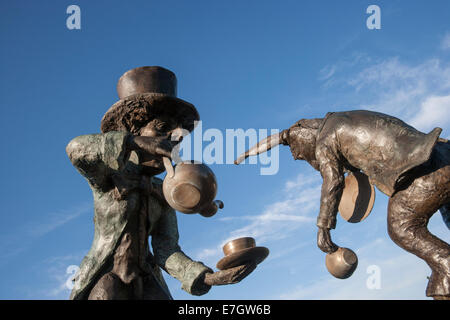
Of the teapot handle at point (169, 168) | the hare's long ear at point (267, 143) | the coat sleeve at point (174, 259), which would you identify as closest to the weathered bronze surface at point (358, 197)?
the hare's long ear at point (267, 143)

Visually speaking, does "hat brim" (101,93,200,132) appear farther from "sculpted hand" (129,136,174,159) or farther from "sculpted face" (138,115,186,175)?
"sculpted hand" (129,136,174,159)

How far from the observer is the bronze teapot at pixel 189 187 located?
425 cm

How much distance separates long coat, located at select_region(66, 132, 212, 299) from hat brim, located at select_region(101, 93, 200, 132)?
357 mm

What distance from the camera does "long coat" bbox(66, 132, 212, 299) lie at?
15.0 feet

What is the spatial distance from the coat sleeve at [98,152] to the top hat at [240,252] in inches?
45.9

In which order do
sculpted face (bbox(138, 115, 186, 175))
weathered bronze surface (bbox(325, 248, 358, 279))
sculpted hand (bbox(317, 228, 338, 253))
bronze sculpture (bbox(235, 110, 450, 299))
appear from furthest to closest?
sculpted face (bbox(138, 115, 186, 175)) → sculpted hand (bbox(317, 228, 338, 253)) → weathered bronze surface (bbox(325, 248, 358, 279)) → bronze sculpture (bbox(235, 110, 450, 299))

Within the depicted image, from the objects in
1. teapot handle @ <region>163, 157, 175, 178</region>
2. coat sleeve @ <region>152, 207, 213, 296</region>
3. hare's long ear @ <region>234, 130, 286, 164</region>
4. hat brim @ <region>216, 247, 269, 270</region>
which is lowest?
hat brim @ <region>216, 247, 269, 270</region>

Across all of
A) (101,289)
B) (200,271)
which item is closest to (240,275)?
(200,271)

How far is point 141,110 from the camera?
5.08 m

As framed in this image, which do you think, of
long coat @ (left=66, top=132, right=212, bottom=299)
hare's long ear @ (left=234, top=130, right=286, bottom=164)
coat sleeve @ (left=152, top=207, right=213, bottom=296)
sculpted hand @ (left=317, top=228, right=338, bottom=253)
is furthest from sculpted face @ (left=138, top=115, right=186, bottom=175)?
sculpted hand @ (left=317, top=228, right=338, bottom=253)

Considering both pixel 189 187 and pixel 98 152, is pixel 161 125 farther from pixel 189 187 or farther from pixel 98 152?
pixel 189 187

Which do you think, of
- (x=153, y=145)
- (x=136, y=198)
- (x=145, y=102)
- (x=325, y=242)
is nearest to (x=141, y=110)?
(x=145, y=102)

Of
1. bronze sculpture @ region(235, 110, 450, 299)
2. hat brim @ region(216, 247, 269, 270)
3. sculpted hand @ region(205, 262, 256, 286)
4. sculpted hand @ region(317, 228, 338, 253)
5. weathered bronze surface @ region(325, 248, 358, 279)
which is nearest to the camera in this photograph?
bronze sculpture @ region(235, 110, 450, 299)

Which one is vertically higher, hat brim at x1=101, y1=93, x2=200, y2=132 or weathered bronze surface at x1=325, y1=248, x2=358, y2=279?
hat brim at x1=101, y1=93, x2=200, y2=132
